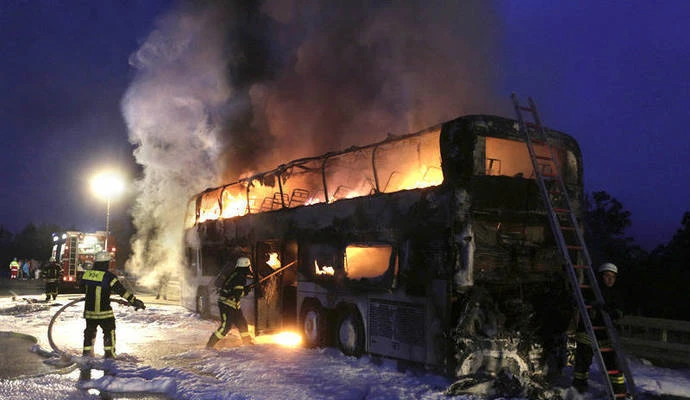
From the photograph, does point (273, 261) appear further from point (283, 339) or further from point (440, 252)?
point (440, 252)

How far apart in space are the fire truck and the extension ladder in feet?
66.8

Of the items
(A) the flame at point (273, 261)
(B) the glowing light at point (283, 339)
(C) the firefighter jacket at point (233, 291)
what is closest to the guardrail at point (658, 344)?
(B) the glowing light at point (283, 339)

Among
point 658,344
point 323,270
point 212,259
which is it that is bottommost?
point 658,344

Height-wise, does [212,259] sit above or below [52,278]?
above

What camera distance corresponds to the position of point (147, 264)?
29109 mm

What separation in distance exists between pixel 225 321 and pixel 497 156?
224 inches

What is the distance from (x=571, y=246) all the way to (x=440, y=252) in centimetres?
176

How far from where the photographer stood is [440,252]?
296 inches

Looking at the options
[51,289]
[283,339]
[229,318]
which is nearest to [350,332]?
[229,318]

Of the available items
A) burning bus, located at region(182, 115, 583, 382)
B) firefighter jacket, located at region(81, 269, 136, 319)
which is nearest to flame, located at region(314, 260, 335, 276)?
burning bus, located at region(182, 115, 583, 382)

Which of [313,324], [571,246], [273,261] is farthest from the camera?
[273,261]

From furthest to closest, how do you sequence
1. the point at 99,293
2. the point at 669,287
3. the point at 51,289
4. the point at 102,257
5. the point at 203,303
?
the point at 51,289
the point at 203,303
the point at 669,287
the point at 102,257
the point at 99,293

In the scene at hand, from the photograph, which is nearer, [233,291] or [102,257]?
[102,257]

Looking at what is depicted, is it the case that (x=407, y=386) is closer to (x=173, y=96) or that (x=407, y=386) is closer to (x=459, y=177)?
(x=459, y=177)
